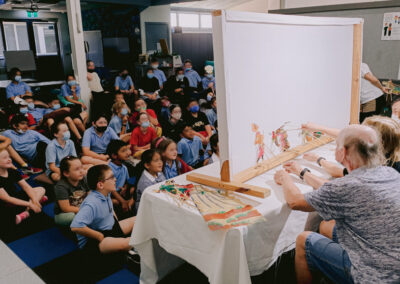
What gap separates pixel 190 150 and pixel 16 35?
30.4 feet

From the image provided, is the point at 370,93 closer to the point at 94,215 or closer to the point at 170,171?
the point at 170,171

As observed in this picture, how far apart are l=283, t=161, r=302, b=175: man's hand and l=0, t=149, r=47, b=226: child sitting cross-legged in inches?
104

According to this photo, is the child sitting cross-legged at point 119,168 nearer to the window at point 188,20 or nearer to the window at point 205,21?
the window at point 188,20

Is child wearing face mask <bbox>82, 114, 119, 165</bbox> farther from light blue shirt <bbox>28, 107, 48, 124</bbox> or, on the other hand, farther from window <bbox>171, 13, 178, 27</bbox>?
window <bbox>171, 13, 178, 27</bbox>

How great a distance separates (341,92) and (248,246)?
1.76 m

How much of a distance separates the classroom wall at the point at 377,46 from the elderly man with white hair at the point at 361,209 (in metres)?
3.22

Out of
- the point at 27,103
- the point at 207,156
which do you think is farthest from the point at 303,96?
the point at 27,103

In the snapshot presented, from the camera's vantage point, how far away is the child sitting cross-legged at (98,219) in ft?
8.27

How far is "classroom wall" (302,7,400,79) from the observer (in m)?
4.19

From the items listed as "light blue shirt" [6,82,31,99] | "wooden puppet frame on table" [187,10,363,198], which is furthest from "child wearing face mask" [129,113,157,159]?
"light blue shirt" [6,82,31,99]

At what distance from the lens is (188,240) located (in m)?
1.73

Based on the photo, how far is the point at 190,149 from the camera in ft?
13.9

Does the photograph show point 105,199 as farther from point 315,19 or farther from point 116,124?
point 116,124

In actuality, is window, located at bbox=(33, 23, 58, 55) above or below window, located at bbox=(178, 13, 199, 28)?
below
